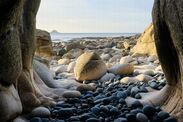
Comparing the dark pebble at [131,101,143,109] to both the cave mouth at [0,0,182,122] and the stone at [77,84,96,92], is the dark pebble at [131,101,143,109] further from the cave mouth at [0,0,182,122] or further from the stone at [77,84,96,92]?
the stone at [77,84,96,92]

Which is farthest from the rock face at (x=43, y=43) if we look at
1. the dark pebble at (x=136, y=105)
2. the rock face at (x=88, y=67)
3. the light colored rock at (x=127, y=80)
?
the dark pebble at (x=136, y=105)

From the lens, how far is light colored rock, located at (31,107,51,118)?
5039 millimetres

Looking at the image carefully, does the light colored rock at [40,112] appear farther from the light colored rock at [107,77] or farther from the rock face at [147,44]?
the rock face at [147,44]

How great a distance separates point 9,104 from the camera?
4.38 m

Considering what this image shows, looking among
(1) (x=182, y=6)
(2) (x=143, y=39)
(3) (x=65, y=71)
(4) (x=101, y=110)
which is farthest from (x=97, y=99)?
(2) (x=143, y=39)

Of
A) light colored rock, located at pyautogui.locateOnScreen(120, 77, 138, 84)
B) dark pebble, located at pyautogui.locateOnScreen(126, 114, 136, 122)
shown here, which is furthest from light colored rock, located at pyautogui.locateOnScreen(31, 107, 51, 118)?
light colored rock, located at pyautogui.locateOnScreen(120, 77, 138, 84)

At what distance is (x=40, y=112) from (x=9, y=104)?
0.78 m

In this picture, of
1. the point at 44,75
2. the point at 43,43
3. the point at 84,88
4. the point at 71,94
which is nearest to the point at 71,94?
the point at 71,94

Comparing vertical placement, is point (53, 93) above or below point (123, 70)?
below

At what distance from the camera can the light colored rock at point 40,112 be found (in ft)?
16.5

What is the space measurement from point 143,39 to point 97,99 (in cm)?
950

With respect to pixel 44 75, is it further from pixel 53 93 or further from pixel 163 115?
pixel 163 115

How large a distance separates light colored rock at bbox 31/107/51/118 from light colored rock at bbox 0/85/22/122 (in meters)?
0.35

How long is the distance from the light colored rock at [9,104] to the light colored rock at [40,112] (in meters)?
0.35
